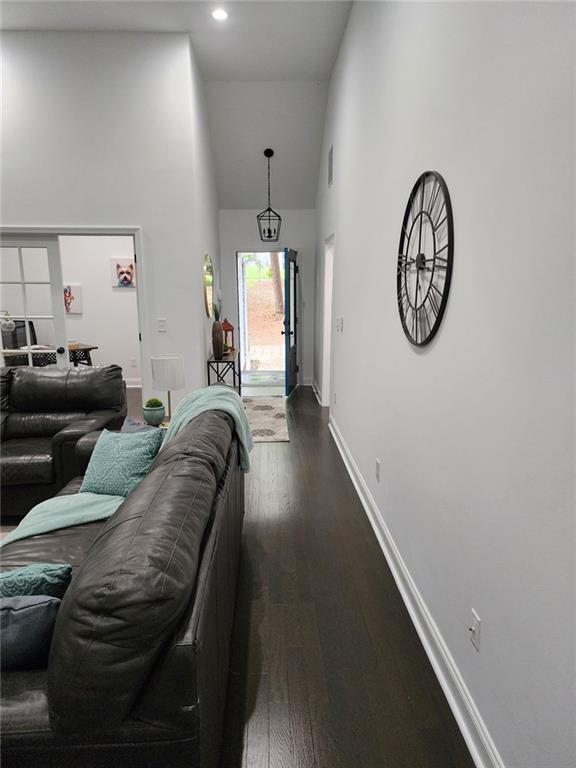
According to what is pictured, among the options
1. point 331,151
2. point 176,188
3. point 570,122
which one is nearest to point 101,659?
point 570,122

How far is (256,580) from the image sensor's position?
2.44 meters

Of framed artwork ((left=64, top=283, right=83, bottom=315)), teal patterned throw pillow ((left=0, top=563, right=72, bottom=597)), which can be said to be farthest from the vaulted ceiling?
teal patterned throw pillow ((left=0, top=563, right=72, bottom=597))

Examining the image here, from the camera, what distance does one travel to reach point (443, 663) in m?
1.78

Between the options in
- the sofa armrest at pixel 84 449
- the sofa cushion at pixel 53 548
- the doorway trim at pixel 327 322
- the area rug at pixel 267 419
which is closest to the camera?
the sofa cushion at pixel 53 548

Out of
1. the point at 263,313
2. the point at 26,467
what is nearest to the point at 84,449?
the point at 26,467

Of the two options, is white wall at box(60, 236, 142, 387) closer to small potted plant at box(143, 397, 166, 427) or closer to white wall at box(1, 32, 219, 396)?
white wall at box(1, 32, 219, 396)

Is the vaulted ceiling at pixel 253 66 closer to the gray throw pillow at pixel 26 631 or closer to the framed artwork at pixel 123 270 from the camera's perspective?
the framed artwork at pixel 123 270

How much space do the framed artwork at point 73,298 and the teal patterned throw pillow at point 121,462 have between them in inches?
218

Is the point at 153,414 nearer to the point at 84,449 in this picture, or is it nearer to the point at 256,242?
the point at 84,449

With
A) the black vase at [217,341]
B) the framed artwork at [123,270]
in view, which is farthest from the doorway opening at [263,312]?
the black vase at [217,341]

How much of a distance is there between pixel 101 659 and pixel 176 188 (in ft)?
14.9

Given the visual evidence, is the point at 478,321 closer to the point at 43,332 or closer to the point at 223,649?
the point at 223,649

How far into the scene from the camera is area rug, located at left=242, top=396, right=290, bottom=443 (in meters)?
4.84

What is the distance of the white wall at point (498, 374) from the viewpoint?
1.08 metres
